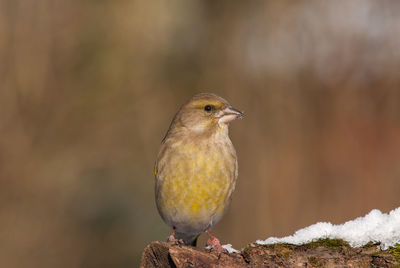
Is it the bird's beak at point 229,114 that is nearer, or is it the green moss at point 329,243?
the green moss at point 329,243

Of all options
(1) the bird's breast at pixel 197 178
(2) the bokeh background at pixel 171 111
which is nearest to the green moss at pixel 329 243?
(1) the bird's breast at pixel 197 178

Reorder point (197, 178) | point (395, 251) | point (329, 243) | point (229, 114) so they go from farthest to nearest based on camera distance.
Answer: point (229, 114), point (197, 178), point (329, 243), point (395, 251)

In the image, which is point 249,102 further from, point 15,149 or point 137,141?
point 15,149

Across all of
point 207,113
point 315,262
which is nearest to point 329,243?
point 315,262

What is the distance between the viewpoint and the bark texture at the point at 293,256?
11.6 ft

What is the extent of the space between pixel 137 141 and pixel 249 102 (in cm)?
213

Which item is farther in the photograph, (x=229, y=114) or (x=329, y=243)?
(x=229, y=114)

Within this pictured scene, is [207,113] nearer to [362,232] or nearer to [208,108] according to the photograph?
[208,108]

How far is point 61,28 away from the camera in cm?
1012

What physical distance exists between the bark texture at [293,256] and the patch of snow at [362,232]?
57mm

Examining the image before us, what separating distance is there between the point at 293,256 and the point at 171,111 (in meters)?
6.57

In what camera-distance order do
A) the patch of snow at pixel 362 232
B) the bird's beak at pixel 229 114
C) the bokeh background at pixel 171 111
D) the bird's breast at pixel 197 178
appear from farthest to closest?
the bokeh background at pixel 171 111
the bird's beak at pixel 229 114
the bird's breast at pixel 197 178
the patch of snow at pixel 362 232

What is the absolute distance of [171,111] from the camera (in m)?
10.0

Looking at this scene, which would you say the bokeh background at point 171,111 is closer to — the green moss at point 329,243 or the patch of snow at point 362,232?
the patch of snow at point 362,232
